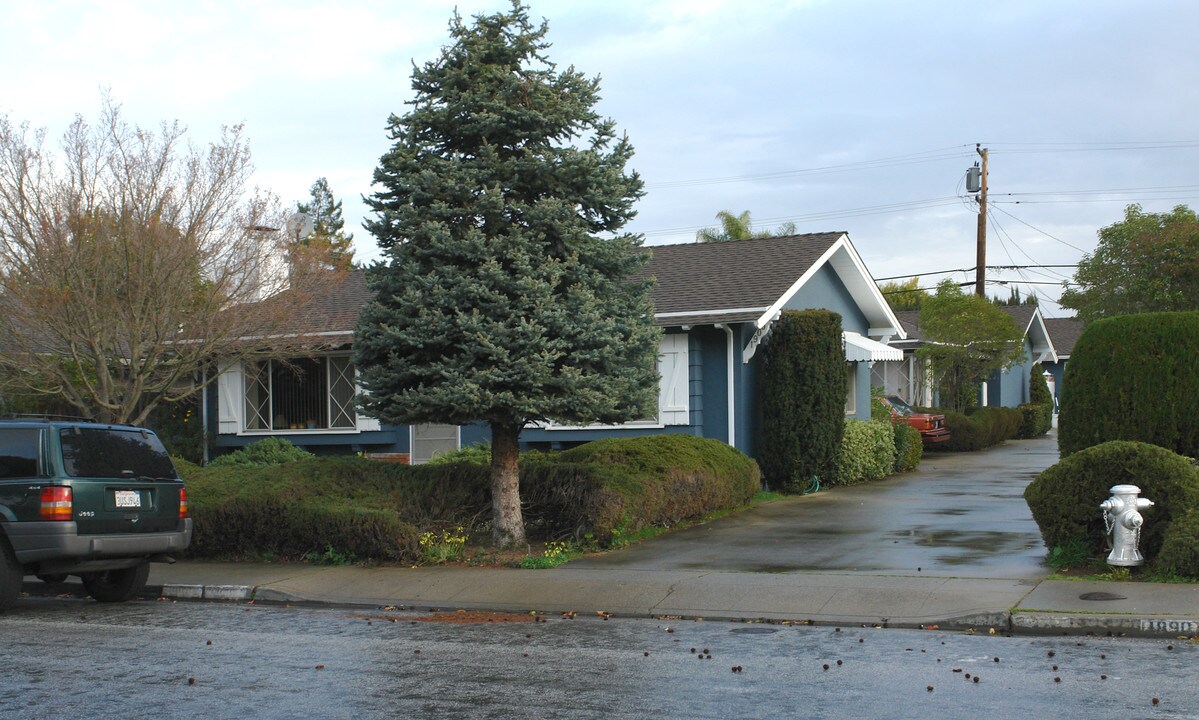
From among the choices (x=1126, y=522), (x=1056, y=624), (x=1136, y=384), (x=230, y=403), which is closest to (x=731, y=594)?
(x=1056, y=624)

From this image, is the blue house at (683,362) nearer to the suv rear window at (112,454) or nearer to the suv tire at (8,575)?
the suv rear window at (112,454)

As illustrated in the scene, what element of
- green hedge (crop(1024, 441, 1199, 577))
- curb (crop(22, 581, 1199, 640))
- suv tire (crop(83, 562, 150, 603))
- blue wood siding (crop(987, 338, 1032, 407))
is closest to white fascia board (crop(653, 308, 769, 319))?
green hedge (crop(1024, 441, 1199, 577))

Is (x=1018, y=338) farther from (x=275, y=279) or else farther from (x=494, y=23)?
(x=494, y=23)

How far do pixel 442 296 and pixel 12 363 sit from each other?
7232 mm

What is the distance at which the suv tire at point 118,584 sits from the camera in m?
11.8

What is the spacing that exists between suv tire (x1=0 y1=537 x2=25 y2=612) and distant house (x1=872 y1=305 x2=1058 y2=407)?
2611 centimetres

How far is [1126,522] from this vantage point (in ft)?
34.9

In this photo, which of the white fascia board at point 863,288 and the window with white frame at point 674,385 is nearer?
the window with white frame at point 674,385

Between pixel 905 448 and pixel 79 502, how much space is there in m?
17.5

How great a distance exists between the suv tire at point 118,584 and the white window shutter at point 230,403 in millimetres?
11004

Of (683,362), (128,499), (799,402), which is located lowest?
(128,499)

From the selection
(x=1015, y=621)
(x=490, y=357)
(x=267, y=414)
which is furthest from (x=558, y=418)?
(x=267, y=414)

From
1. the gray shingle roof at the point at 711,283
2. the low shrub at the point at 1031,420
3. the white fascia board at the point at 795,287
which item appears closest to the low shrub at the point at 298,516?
the gray shingle roof at the point at 711,283

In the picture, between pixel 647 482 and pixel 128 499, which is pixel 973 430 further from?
pixel 128 499
